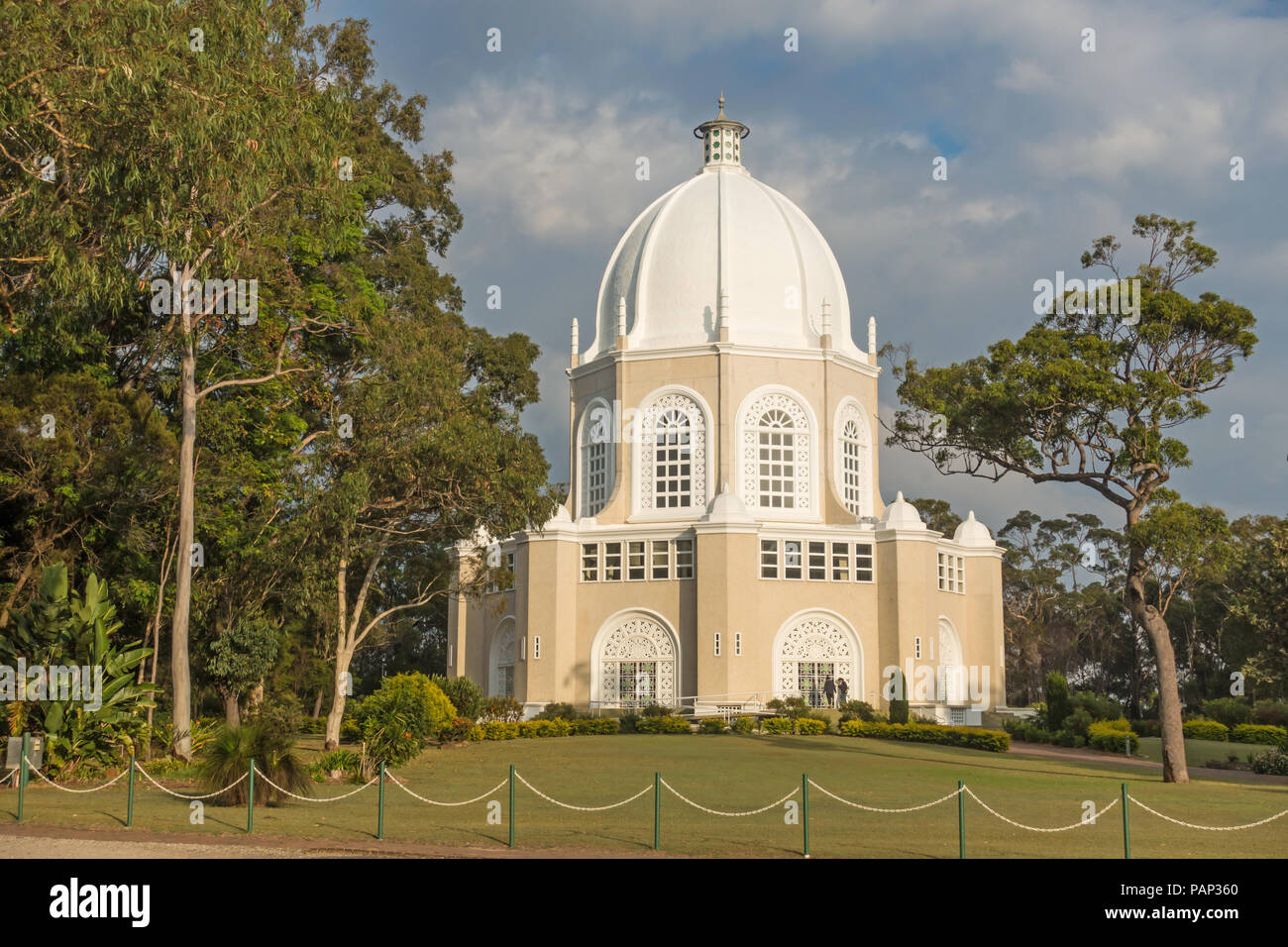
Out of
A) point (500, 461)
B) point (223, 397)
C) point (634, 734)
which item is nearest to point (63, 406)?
point (223, 397)

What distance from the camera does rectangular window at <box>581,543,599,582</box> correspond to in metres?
40.8

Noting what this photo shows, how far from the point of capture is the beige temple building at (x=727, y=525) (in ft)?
129

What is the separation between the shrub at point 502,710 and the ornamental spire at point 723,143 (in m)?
22.9

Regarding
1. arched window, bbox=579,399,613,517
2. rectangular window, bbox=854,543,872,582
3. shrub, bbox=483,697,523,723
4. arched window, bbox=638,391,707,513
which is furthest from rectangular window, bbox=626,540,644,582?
rectangular window, bbox=854,543,872,582

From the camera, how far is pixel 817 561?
40156 millimetres

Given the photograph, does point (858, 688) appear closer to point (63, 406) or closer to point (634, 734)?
point (634, 734)

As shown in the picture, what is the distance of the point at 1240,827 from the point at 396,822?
37.0ft

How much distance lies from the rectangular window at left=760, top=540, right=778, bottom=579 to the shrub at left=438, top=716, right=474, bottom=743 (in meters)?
11.2

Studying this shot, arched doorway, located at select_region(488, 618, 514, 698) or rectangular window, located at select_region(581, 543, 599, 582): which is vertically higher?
rectangular window, located at select_region(581, 543, 599, 582)

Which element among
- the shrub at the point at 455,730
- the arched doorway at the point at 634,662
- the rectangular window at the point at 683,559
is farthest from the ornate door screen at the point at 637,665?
the shrub at the point at 455,730

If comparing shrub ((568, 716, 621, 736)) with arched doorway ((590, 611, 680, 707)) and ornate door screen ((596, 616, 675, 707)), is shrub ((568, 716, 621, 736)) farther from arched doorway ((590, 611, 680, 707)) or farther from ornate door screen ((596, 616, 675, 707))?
arched doorway ((590, 611, 680, 707))

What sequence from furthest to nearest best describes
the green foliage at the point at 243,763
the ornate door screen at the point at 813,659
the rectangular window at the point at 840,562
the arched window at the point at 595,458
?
the arched window at the point at 595,458, the rectangular window at the point at 840,562, the ornate door screen at the point at 813,659, the green foliage at the point at 243,763

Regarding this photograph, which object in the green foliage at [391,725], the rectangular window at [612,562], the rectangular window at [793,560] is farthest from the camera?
the rectangular window at [612,562]

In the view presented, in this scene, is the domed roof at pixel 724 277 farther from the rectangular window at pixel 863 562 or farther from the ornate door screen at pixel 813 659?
the ornate door screen at pixel 813 659
